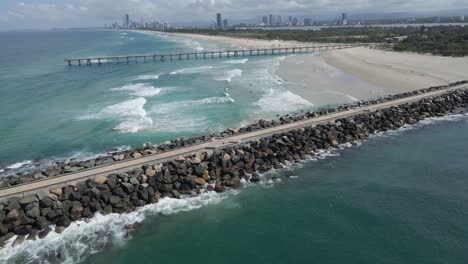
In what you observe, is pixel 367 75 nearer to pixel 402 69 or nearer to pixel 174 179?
pixel 402 69

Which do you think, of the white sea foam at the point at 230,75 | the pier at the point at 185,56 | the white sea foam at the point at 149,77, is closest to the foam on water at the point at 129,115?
the white sea foam at the point at 230,75

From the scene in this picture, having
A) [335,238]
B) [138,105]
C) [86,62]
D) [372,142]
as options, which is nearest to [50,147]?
[138,105]

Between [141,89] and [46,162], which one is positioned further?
[141,89]

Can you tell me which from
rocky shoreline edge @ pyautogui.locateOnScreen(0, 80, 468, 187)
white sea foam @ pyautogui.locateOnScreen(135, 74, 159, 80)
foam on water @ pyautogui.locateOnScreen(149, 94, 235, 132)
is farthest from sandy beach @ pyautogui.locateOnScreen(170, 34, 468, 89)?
white sea foam @ pyautogui.locateOnScreen(135, 74, 159, 80)

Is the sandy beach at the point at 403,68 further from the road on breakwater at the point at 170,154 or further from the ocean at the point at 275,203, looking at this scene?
the road on breakwater at the point at 170,154

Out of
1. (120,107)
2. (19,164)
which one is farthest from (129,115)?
(19,164)

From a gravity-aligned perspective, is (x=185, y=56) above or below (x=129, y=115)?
above

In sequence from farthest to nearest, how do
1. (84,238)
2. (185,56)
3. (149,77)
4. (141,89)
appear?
(185,56)
(149,77)
(141,89)
(84,238)

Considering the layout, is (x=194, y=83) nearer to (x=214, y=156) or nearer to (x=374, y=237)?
(x=214, y=156)
